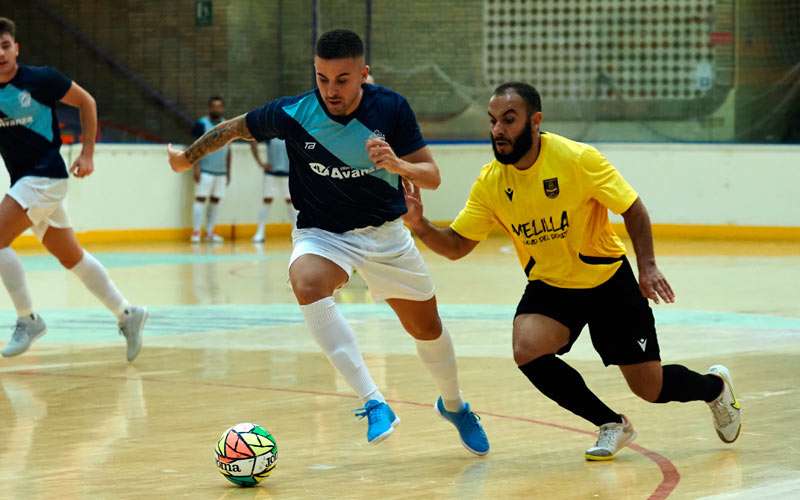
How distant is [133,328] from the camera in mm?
9742

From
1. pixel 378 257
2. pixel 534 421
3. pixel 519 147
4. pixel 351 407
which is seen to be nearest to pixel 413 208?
pixel 378 257

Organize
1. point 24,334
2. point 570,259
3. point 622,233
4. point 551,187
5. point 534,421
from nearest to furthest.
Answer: point 551,187 < point 570,259 < point 534,421 < point 24,334 < point 622,233

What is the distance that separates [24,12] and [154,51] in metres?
2.35

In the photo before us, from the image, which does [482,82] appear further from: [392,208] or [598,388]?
[392,208]

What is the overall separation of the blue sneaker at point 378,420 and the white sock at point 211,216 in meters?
15.8

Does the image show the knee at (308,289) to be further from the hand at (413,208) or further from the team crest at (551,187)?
the team crest at (551,187)

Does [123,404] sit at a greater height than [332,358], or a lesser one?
lesser

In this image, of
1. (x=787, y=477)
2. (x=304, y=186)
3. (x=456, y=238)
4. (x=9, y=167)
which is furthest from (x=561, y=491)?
(x=9, y=167)

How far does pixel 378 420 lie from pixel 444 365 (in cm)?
69

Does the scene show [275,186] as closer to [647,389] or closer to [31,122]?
[31,122]

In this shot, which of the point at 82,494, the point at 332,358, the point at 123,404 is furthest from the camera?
the point at 123,404

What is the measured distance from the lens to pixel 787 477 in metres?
5.89

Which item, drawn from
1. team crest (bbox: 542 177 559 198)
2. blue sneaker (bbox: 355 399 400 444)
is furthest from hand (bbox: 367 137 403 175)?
blue sneaker (bbox: 355 399 400 444)

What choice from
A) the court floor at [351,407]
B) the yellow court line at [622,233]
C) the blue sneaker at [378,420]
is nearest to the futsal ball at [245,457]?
the court floor at [351,407]
